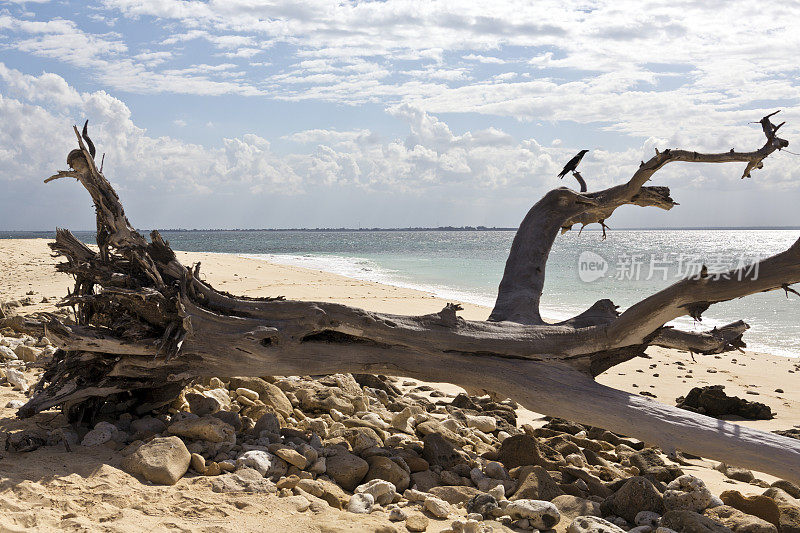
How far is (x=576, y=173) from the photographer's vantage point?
23.1 ft

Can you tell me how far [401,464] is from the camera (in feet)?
14.2

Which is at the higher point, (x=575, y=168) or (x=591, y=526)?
(x=575, y=168)

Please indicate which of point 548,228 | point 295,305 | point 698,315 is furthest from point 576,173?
point 295,305

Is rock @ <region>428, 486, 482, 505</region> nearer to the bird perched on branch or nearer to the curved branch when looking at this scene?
the curved branch

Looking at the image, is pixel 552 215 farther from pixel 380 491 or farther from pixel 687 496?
pixel 380 491

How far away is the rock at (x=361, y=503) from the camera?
3.65 meters

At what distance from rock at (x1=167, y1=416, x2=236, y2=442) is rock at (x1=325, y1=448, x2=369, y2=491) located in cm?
71

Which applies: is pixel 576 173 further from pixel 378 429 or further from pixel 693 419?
pixel 378 429

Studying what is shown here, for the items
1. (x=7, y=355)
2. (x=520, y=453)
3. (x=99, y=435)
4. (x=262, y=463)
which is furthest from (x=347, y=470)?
(x=7, y=355)

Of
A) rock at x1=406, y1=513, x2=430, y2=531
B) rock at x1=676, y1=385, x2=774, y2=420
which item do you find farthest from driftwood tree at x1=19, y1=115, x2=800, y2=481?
rock at x1=676, y1=385, x2=774, y2=420

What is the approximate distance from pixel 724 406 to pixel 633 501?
366cm

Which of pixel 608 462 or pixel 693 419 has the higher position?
pixel 693 419

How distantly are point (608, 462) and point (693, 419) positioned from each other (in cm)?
79

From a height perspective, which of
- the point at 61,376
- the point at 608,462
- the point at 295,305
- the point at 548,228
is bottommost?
the point at 608,462
